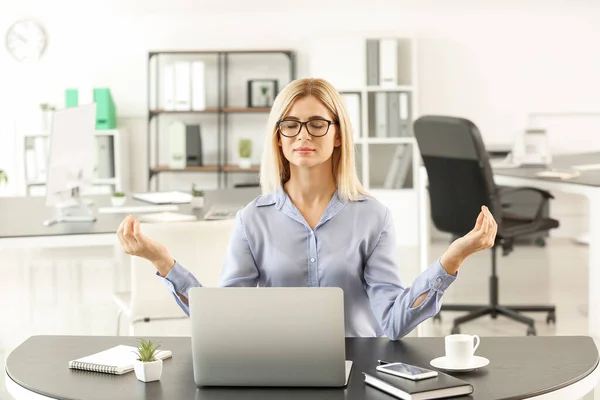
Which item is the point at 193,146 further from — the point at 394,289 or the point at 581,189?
the point at 394,289

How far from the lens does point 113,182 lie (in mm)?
7070

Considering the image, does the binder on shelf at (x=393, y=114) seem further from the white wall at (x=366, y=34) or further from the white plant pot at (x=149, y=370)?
the white plant pot at (x=149, y=370)

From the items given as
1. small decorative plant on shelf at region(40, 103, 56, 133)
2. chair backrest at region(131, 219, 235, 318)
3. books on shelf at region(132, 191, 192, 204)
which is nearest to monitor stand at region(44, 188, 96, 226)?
books on shelf at region(132, 191, 192, 204)

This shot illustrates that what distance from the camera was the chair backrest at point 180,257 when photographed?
3172 mm

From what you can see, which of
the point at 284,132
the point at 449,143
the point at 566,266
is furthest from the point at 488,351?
the point at 566,266

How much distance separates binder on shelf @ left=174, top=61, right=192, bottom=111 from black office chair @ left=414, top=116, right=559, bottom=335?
2.78m

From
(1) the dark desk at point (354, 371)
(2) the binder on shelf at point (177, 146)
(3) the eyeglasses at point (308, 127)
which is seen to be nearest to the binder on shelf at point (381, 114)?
(2) the binder on shelf at point (177, 146)

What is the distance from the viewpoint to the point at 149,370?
67.1 inches

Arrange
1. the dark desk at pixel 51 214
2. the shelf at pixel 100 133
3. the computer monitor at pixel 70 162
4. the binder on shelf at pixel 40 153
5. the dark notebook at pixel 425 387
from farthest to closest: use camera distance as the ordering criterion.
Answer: the binder on shelf at pixel 40 153, the shelf at pixel 100 133, the computer monitor at pixel 70 162, the dark desk at pixel 51 214, the dark notebook at pixel 425 387

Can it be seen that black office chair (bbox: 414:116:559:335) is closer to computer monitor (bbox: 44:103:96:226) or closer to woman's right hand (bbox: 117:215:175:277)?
computer monitor (bbox: 44:103:96:226)

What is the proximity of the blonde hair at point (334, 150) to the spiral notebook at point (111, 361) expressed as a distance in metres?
0.58

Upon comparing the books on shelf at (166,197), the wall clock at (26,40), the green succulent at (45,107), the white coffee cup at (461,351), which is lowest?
the white coffee cup at (461,351)

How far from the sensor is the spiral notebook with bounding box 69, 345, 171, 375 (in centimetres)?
177

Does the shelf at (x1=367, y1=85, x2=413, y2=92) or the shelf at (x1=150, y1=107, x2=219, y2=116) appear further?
the shelf at (x1=150, y1=107, x2=219, y2=116)
